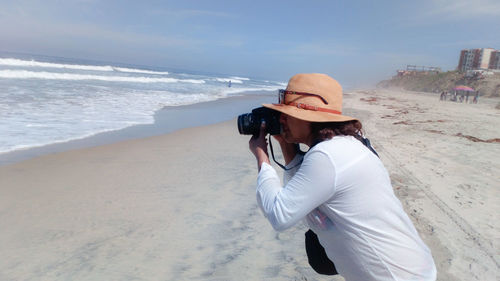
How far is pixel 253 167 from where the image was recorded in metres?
4.91

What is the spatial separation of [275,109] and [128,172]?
3786 mm

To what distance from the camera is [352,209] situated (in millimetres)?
1012

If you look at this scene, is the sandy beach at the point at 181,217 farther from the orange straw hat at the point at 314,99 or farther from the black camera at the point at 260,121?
the orange straw hat at the point at 314,99

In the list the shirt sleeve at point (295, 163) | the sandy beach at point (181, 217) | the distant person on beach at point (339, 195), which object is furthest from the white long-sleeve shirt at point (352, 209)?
the sandy beach at point (181, 217)

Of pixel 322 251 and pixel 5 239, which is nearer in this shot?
pixel 322 251

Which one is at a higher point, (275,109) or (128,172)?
(275,109)

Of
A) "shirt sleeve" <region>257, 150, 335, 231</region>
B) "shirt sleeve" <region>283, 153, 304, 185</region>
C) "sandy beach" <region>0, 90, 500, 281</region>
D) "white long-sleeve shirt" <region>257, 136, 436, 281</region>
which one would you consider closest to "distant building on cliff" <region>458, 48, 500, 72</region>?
"sandy beach" <region>0, 90, 500, 281</region>

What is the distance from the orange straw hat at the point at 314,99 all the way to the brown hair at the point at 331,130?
3cm

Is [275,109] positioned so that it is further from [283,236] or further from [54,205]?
[54,205]

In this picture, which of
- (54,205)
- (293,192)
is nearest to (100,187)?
(54,205)

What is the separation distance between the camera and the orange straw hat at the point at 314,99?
1122 millimetres

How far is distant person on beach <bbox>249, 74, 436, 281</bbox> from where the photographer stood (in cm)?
98

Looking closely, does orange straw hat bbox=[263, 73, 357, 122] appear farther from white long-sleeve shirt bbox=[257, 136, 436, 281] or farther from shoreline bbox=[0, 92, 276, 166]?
shoreline bbox=[0, 92, 276, 166]

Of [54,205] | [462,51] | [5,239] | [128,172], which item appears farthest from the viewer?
[462,51]
